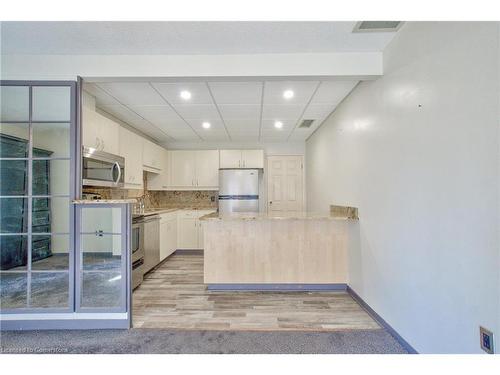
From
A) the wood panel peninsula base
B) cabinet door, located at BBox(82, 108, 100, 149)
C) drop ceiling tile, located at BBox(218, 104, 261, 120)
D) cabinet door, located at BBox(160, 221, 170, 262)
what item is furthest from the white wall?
cabinet door, located at BBox(160, 221, 170, 262)

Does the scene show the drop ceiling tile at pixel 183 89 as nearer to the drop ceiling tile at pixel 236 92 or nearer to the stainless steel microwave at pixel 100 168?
the drop ceiling tile at pixel 236 92

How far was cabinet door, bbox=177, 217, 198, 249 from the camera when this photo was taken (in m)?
5.07

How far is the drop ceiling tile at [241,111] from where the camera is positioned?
3.32 m

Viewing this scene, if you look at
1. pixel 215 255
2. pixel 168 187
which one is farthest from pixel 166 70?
pixel 168 187

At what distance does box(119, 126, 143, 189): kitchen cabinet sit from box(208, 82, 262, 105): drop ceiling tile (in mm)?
1497

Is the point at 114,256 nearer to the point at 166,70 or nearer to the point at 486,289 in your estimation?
the point at 166,70

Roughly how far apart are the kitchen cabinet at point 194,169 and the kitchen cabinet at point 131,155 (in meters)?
1.18

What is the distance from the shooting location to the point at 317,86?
2.72 meters

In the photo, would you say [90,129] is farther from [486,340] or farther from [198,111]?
[486,340]

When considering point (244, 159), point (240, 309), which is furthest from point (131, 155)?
point (240, 309)

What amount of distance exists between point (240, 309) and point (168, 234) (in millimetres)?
2448

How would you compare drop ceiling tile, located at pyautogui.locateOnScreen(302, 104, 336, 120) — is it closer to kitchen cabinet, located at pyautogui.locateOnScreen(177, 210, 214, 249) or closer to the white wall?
the white wall

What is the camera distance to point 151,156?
4531mm
